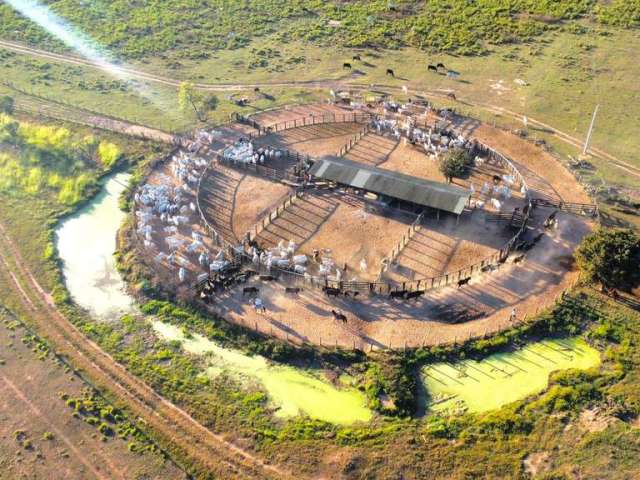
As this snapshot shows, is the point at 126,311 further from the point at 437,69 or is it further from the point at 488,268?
the point at 437,69

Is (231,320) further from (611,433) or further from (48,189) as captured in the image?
(48,189)

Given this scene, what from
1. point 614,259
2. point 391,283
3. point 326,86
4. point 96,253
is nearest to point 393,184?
point 391,283

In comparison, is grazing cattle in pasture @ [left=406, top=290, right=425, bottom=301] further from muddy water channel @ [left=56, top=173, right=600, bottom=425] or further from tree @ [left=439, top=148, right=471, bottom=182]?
tree @ [left=439, top=148, right=471, bottom=182]

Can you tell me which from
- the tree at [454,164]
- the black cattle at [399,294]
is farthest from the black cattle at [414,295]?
the tree at [454,164]

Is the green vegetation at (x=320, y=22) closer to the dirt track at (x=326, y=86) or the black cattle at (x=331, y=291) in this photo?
the dirt track at (x=326, y=86)

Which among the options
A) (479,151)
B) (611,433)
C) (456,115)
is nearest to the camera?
(611,433)

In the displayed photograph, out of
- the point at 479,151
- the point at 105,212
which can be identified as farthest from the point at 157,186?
the point at 479,151
